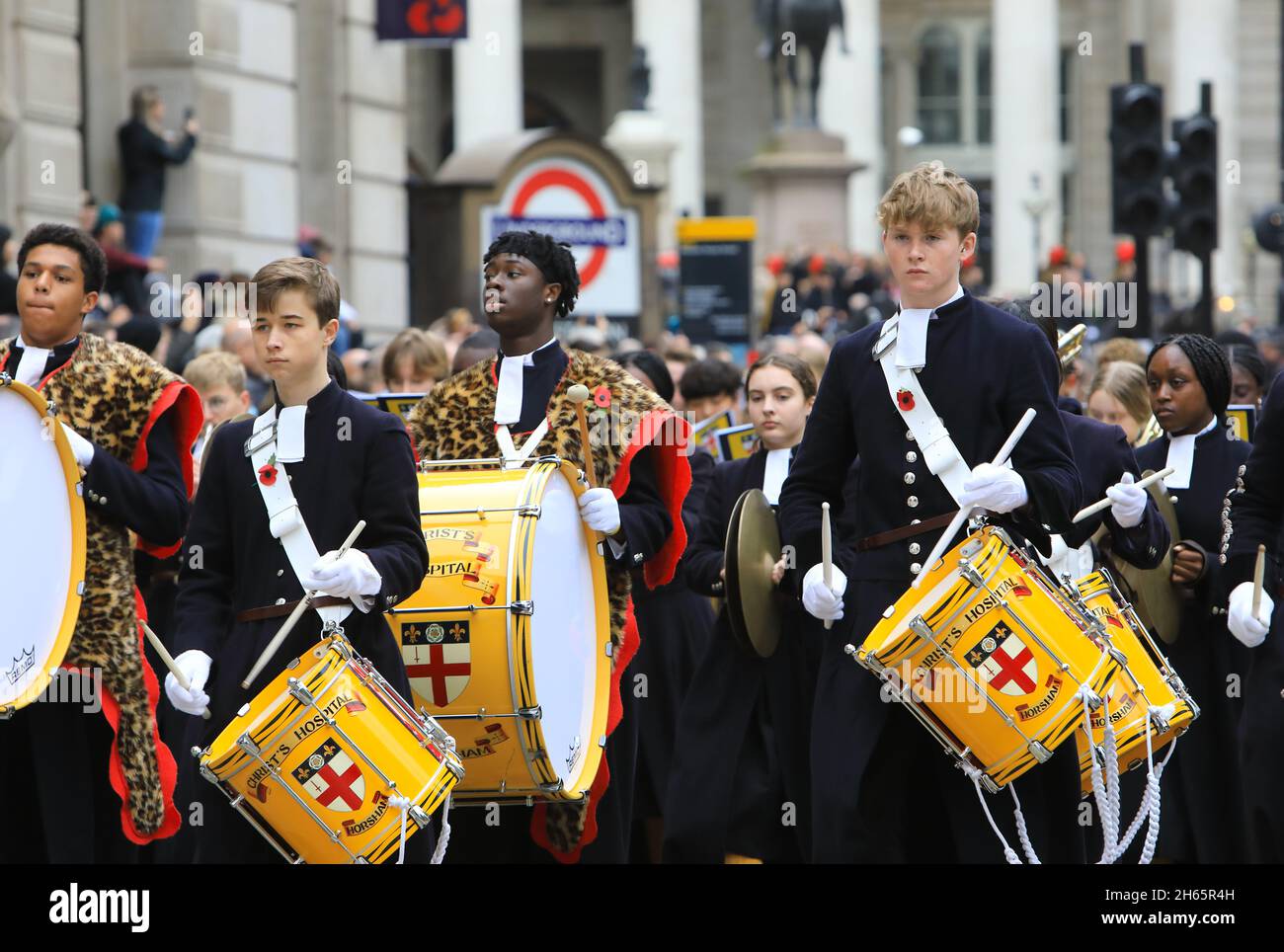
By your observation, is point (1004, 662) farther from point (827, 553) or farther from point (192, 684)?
point (192, 684)

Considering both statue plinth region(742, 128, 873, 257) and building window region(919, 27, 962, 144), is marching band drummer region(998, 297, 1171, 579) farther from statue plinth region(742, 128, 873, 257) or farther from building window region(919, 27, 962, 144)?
building window region(919, 27, 962, 144)

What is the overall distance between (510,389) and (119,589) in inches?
49.4

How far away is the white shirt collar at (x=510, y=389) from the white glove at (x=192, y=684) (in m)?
1.58

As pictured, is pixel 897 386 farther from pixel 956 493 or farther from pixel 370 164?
pixel 370 164

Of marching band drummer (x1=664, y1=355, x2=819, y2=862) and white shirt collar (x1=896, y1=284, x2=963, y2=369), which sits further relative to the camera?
marching band drummer (x1=664, y1=355, x2=819, y2=862)

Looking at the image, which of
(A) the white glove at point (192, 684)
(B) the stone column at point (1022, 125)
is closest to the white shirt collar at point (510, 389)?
(A) the white glove at point (192, 684)

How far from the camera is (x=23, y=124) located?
48.9 feet

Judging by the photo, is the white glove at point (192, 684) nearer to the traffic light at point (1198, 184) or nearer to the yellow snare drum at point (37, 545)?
the yellow snare drum at point (37, 545)

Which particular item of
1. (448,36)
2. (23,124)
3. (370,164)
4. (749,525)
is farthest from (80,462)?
(370,164)

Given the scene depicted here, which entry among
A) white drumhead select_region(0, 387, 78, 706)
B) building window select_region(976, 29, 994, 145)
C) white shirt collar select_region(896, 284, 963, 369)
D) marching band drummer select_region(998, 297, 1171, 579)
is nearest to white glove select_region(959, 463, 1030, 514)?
white shirt collar select_region(896, 284, 963, 369)

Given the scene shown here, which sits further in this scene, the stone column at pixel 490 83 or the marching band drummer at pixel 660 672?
the stone column at pixel 490 83

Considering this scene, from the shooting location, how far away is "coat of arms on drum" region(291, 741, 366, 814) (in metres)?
5.43

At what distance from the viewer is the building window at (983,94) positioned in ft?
222

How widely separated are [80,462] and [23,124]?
30.0 feet
